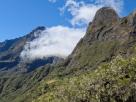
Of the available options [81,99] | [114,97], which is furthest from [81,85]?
[114,97]

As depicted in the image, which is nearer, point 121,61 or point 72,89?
point 121,61

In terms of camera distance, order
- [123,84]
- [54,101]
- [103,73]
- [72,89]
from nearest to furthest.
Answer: [123,84] → [103,73] → [72,89] → [54,101]

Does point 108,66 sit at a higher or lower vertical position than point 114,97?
higher

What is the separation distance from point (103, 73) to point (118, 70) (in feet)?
21.1

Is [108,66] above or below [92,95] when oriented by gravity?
above

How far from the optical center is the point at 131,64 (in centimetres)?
13700

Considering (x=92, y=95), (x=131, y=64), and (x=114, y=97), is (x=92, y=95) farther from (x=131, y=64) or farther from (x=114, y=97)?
(x=131, y=64)

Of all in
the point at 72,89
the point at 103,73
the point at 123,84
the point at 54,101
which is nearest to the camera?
the point at 123,84

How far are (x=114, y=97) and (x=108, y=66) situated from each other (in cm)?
1214

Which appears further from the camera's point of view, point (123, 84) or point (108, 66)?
point (108, 66)

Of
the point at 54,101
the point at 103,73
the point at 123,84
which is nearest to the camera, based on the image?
the point at 123,84

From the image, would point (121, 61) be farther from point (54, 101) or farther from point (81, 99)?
point (54, 101)

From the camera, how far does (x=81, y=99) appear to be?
15138 cm

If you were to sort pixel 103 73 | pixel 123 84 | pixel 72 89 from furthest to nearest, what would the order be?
pixel 72 89 → pixel 103 73 → pixel 123 84
